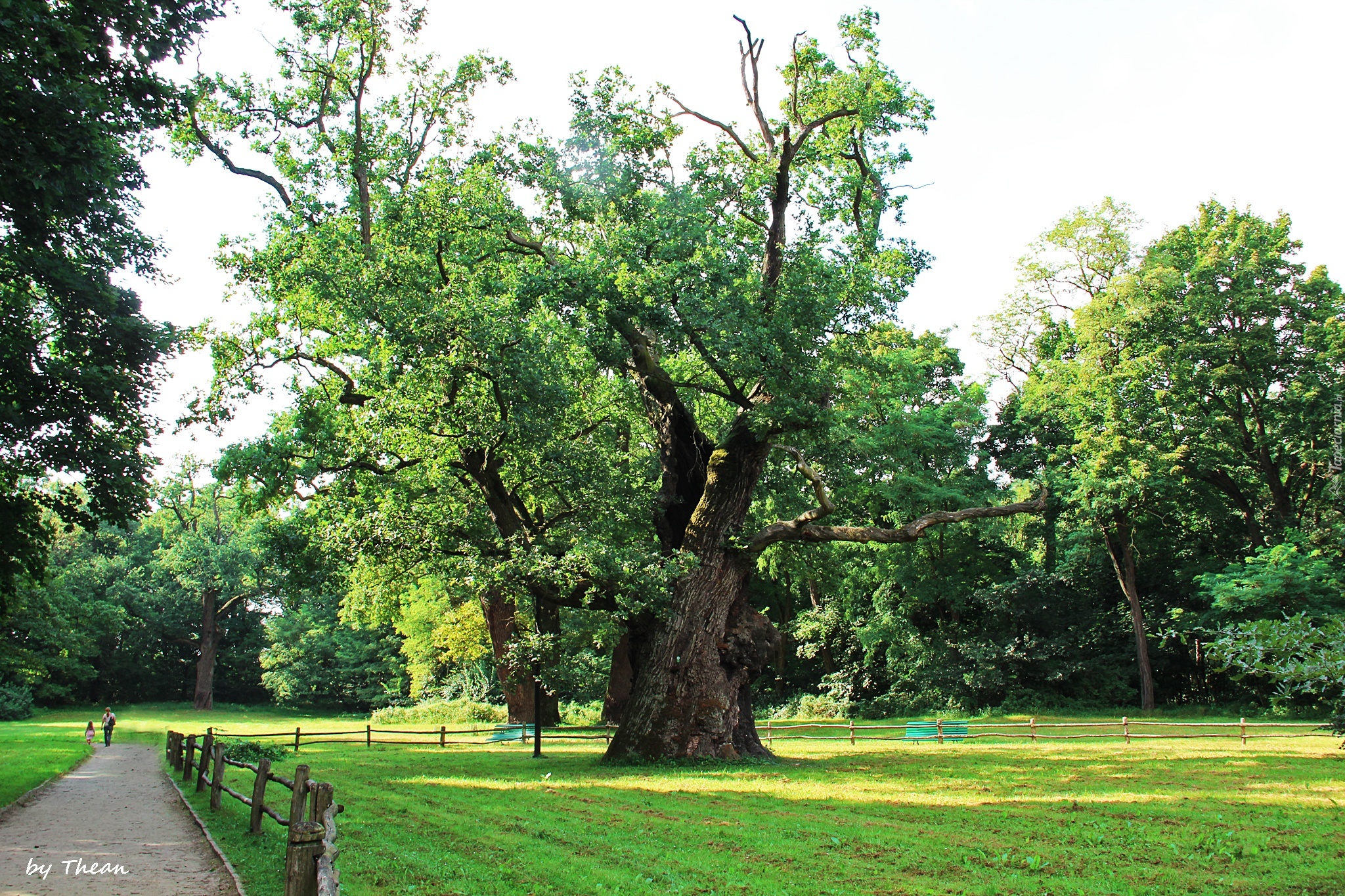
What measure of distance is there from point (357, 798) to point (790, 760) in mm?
9350

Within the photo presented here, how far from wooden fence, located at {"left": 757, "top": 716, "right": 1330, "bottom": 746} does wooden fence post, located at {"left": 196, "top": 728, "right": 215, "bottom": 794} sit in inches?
606

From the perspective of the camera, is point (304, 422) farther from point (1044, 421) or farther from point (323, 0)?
point (1044, 421)

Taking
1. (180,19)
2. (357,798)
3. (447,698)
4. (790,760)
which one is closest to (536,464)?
(357,798)

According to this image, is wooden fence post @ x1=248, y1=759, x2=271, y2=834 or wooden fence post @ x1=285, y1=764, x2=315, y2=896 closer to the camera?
wooden fence post @ x1=285, y1=764, x2=315, y2=896

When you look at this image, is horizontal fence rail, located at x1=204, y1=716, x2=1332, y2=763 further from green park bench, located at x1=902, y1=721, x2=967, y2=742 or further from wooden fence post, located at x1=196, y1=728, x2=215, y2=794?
wooden fence post, located at x1=196, y1=728, x2=215, y2=794

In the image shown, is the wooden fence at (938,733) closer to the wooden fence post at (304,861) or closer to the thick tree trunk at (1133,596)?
the thick tree trunk at (1133,596)

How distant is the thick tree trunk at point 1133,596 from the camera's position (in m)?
32.0

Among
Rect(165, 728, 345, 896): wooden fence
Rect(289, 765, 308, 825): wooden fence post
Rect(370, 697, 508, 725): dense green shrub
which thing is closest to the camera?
Rect(165, 728, 345, 896): wooden fence

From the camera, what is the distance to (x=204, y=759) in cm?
1410

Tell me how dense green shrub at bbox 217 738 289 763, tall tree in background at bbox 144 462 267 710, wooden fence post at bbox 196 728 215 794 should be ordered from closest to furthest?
1. wooden fence post at bbox 196 728 215 794
2. dense green shrub at bbox 217 738 289 763
3. tall tree in background at bbox 144 462 267 710

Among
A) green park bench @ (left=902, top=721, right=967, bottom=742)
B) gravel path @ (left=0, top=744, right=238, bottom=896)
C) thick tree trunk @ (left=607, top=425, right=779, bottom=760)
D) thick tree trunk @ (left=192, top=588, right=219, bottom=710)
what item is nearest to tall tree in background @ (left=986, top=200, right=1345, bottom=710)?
green park bench @ (left=902, top=721, right=967, bottom=742)

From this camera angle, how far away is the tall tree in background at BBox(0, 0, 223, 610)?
10.3 m

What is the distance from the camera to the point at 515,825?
423 inches

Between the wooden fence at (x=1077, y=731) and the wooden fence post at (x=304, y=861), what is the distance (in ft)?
65.3
